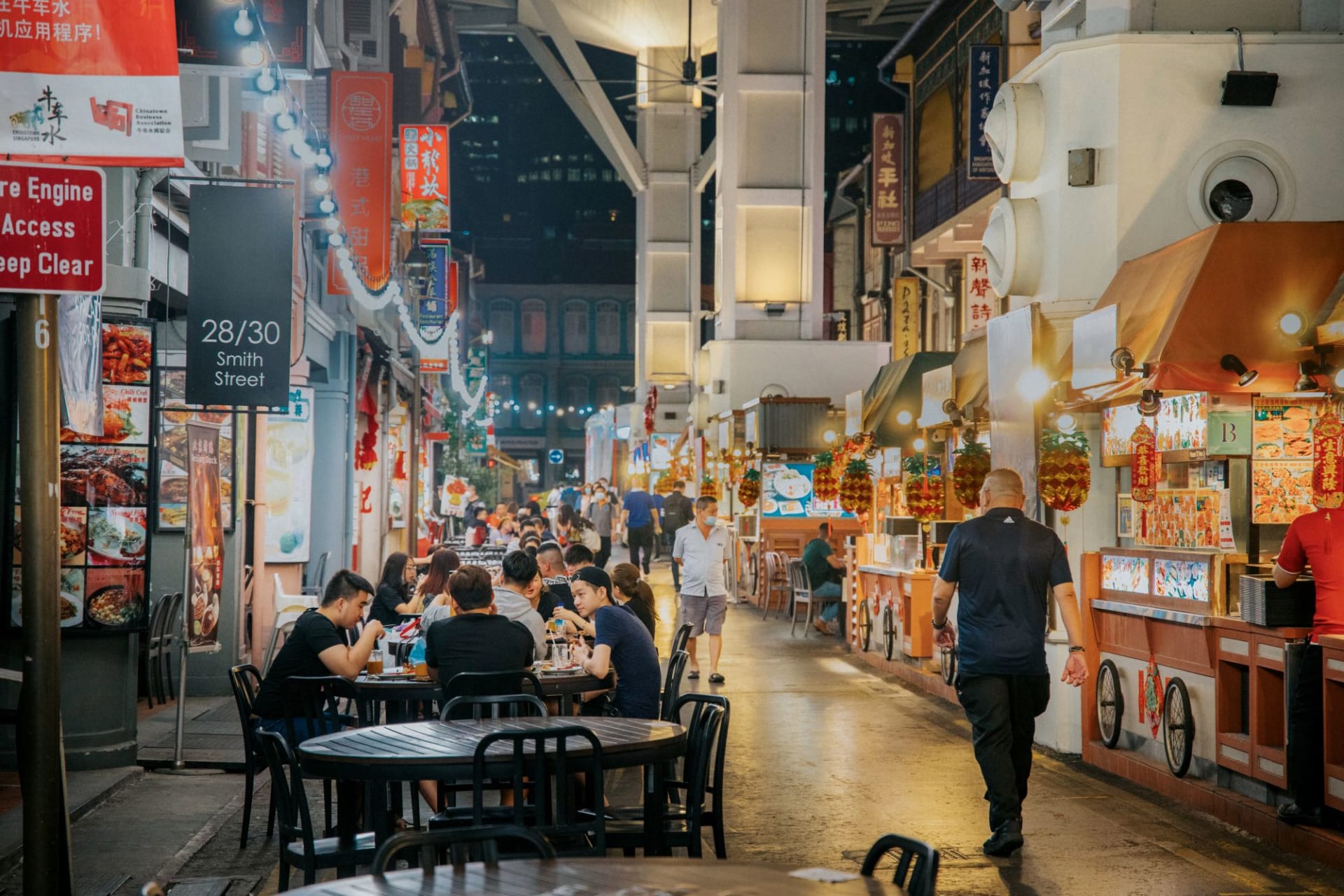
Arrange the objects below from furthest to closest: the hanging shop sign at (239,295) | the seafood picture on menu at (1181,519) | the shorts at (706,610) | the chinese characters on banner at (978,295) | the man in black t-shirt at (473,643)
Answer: the chinese characters on banner at (978,295), the shorts at (706,610), the hanging shop sign at (239,295), the seafood picture on menu at (1181,519), the man in black t-shirt at (473,643)

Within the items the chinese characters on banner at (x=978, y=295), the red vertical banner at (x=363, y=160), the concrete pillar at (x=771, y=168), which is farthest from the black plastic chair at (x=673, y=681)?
the concrete pillar at (x=771, y=168)

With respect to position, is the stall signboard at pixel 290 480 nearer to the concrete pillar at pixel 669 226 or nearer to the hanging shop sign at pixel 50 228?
the hanging shop sign at pixel 50 228

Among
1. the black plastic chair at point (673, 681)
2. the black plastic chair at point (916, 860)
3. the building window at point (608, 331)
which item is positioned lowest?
the black plastic chair at point (673, 681)

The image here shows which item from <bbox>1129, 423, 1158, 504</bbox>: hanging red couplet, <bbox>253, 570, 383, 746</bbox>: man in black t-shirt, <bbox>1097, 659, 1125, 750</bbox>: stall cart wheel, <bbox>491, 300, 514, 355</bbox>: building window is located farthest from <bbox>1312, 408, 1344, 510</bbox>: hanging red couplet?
<bbox>491, 300, 514, 355</bbox>: building window

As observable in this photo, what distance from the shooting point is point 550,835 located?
17.7 feet

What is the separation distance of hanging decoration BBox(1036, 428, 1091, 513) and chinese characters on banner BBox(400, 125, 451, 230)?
15.2 meters

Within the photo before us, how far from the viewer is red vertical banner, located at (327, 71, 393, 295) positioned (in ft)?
62.8

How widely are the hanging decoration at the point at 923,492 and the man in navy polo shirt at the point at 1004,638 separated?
6.86m

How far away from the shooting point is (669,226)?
40438 mm

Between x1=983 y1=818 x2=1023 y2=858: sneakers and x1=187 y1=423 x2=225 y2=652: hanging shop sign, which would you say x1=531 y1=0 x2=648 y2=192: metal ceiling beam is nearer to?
x1=187 y1=423 x2=225 y2=652: hanging shop sign

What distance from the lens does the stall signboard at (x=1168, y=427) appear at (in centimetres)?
962

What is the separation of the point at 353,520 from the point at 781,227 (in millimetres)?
10794

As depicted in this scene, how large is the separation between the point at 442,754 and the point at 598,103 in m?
Answer: 36.5

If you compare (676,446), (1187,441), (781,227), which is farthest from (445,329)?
(1187,441)
